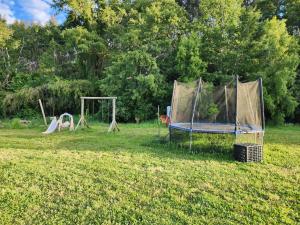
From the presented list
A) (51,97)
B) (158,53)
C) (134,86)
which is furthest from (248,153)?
(51,97)

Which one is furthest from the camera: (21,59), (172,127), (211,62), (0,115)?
(21,59)

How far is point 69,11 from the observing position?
17.6m

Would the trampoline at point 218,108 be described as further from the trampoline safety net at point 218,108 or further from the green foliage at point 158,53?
the green foliage at point 158,53

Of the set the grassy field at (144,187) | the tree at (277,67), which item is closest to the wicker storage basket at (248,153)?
the grassy field at (144,187)

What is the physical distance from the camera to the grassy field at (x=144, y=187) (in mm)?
3578

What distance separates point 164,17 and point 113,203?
42.7 feet

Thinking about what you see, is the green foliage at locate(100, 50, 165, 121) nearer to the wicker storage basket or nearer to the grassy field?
the grassy field

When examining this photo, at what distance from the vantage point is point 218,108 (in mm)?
9062

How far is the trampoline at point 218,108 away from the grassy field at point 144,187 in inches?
31.7

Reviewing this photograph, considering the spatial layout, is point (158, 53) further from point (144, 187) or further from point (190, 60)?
point (144, 187)

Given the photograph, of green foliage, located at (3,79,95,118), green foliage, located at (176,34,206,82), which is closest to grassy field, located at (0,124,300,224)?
green foliage, located at (176,34,206,82)

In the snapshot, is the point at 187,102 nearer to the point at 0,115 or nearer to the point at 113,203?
the point at 113,203

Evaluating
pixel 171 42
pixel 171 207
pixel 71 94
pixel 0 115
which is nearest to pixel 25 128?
pixel 71 94

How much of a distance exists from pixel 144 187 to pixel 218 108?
5300 millimetres
